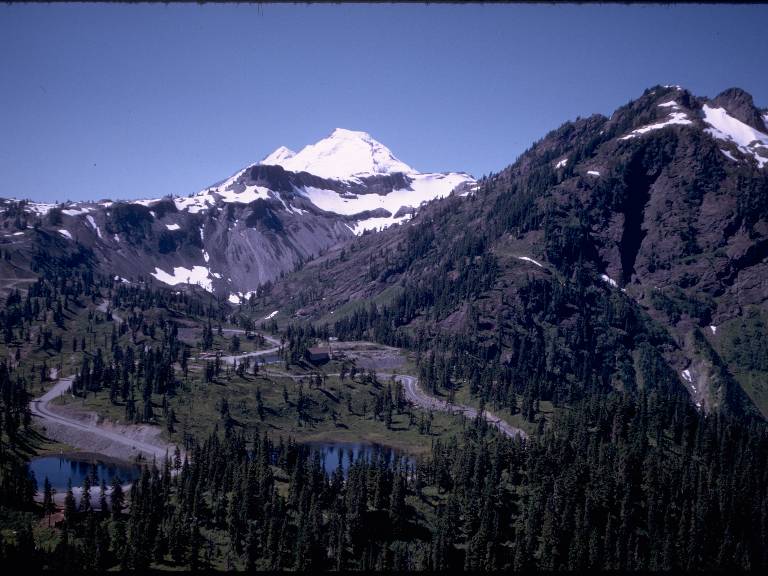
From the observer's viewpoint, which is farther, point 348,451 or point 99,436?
point 348,451

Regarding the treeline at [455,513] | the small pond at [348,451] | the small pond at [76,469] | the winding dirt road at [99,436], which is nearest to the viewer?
the treeline at [455,513]

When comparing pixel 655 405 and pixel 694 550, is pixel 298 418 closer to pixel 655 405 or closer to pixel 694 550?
pixel 655 405

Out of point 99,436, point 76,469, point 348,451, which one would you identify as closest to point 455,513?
point 348,451

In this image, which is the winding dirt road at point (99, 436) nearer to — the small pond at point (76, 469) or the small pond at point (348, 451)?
the small pond at point (76, 469)

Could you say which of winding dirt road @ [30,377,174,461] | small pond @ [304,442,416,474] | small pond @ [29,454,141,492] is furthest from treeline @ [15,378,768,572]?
winding dirt road @ [30,377,174,461]

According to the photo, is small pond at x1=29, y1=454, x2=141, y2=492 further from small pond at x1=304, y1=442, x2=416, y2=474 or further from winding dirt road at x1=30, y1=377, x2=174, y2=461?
small pond at x1=304, y1=442, x2=416, y2=474

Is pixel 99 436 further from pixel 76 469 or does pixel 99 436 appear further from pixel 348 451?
pixel 348 451

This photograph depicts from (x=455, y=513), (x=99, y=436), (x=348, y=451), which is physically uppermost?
(x=455, y=513)

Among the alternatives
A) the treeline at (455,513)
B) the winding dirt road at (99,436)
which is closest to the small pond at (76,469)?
the winding dirt road at (99,436)
